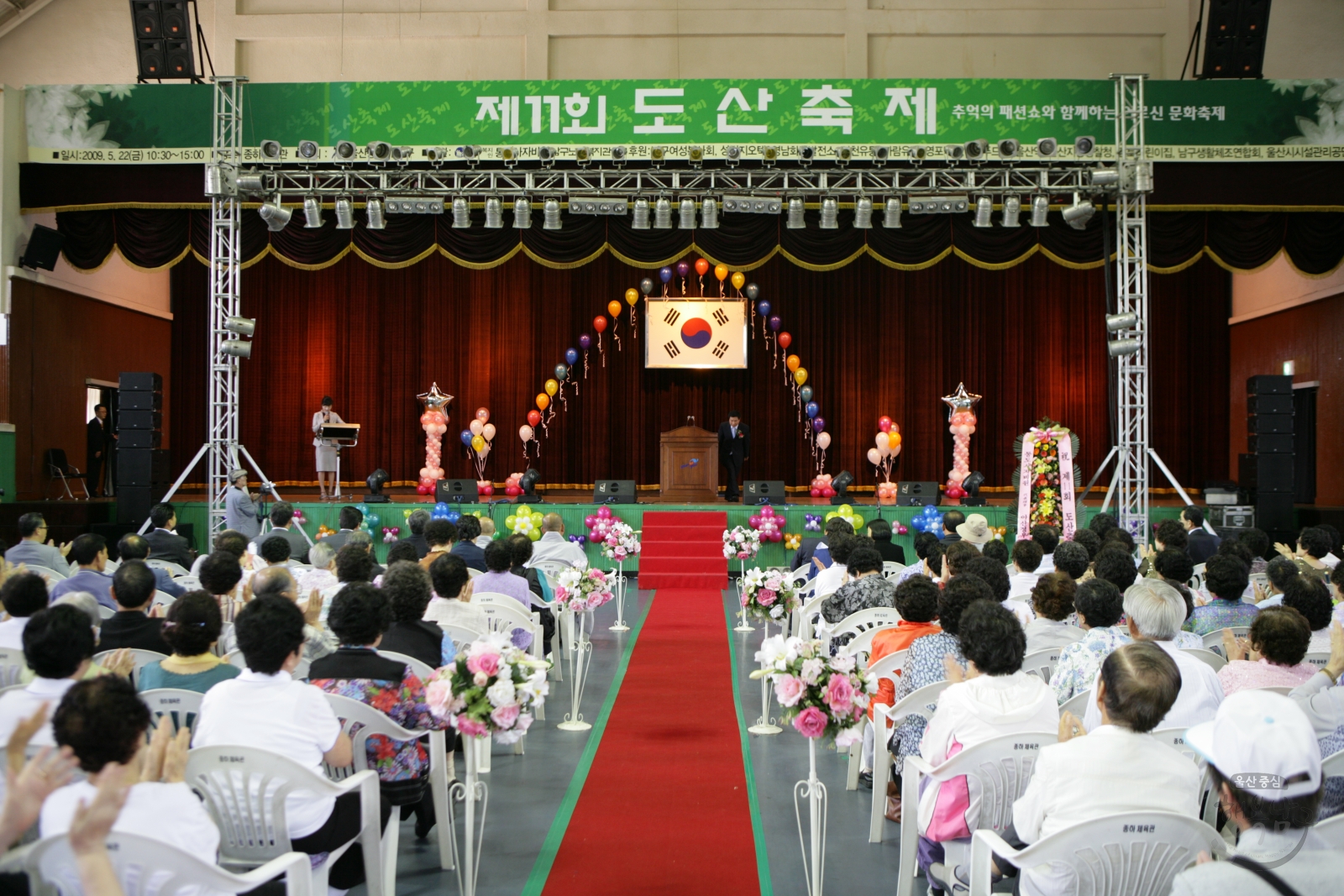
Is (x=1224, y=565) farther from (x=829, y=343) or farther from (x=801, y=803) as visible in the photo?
(x=829, y=343)

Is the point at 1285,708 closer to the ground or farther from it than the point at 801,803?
farther from it

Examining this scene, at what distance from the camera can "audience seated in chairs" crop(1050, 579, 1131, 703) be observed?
11.1 feet

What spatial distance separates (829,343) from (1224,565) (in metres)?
11.5

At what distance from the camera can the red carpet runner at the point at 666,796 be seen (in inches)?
141

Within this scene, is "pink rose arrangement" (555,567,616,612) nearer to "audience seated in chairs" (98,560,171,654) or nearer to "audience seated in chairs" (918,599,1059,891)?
"audience seated in chairs" (98,560,171,654)

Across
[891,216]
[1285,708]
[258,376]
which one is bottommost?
[1285,708]

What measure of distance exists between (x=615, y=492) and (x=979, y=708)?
971 centimetres

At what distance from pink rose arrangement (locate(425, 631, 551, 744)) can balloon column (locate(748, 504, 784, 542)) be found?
862 centimetres

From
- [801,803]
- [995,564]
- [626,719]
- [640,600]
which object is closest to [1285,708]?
[995,564]

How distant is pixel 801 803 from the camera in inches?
179

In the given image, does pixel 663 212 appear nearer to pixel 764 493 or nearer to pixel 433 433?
pixel 764 493

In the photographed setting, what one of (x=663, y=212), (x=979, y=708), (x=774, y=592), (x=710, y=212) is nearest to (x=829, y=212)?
(x=710, y=212)

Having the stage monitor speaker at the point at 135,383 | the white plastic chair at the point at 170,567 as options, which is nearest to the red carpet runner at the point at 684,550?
the stage monitor speaker at the point at 135,383

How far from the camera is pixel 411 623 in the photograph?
3896 millimetres
